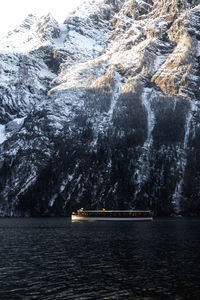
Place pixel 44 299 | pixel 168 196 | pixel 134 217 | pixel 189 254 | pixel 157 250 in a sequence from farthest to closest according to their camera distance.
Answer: pixel 168 196 → pixel 134 217 → pixel 157 250 → pixel 189 254 → pixel 44 299

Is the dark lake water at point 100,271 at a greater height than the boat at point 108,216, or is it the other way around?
the boat at point 108,216

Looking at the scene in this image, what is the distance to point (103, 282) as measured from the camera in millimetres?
39344

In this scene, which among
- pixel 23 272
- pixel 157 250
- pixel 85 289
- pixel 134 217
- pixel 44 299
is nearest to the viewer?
pixel 44 299

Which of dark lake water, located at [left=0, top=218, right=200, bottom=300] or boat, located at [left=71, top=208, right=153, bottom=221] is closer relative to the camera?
dark lake water, located at [left=0, top=218, right=200, bottom=300]

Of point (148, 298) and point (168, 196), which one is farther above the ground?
point (168, 196)

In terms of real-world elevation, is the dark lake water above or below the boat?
below

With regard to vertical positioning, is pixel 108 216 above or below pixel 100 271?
above

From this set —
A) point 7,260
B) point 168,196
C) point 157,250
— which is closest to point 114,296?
point 7,260

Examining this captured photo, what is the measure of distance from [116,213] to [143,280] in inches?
5228

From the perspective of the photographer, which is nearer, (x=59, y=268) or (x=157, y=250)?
(x=59, y=268)

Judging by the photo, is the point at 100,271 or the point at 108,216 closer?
the point at 100,271

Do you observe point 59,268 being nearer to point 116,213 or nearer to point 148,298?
point 148,298

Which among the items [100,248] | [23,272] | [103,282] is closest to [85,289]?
[103,282]

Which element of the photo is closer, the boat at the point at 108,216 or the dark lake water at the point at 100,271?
the dark lake water at the point at 100,271
